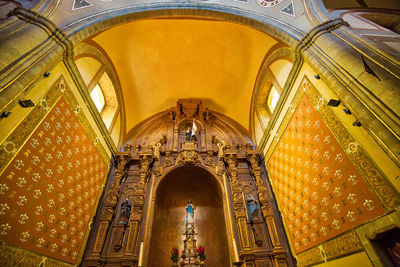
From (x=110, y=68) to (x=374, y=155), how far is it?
907 centimetres

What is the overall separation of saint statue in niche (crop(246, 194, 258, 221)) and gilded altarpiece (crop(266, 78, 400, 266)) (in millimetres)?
952

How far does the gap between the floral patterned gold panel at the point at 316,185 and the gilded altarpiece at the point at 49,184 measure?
666 cm

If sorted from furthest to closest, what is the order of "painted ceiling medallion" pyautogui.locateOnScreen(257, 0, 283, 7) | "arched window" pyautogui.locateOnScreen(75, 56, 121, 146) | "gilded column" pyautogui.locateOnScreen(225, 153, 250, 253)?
"arched window" pyautogui.locateOnScreen(75, 56, 121, 146) < "gilded column" pyautogui.locateOnScreen(225, 153, 250, 253) < "painted ceiling medallion" pyautogui.locateOnScreen(257, 0, 283, 7)

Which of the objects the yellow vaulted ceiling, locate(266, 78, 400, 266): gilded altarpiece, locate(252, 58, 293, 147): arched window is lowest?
locate(266, 78, 400, 266): gilded altarpiece

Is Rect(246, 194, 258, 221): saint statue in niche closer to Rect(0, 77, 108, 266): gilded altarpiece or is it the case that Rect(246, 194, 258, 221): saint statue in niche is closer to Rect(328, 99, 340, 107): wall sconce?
Rect(328, 99, 340, 107): wall sconce

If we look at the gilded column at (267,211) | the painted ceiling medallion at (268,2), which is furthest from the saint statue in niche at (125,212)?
the painted ceiling medallion at (268,2)

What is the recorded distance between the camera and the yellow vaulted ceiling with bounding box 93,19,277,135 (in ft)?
24.6

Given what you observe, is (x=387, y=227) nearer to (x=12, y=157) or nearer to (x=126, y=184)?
(x=12, y=157)

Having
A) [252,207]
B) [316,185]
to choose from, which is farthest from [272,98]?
[252,207]

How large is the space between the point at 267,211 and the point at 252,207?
0.56 metres

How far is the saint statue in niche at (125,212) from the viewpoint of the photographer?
21.9 feet

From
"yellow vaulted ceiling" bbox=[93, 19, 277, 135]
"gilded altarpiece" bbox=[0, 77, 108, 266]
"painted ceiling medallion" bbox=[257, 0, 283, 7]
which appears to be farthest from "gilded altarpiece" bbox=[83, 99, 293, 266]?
"painted ceiling medallion" bbox=[257, 0, 283, 7]

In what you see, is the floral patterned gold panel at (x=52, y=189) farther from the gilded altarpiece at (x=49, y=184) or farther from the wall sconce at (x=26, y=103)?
the wall sconce at (x=26, y=103)

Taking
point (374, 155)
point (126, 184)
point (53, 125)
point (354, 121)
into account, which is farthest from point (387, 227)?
point (126, 184)
